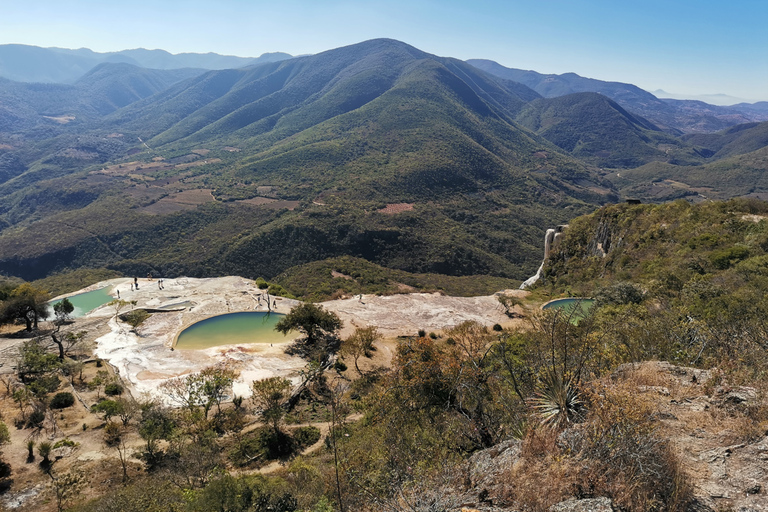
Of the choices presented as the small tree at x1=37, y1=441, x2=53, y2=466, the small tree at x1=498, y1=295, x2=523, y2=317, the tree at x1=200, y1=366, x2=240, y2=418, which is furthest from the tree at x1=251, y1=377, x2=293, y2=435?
the small tree at x1=498, y1=295, x2=523, y2=317

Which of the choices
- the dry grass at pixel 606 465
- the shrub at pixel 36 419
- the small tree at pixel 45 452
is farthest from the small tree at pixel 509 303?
the shrub at pixel 36 419

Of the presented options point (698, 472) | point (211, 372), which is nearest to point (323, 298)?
point (211, 372)

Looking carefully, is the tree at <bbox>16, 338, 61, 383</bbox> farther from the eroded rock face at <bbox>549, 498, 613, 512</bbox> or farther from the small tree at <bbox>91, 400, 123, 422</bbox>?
the eroded rock face at <bbox>549, 498, 613, 512</bbox>

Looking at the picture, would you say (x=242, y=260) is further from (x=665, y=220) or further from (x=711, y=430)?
(x=711, y=430)

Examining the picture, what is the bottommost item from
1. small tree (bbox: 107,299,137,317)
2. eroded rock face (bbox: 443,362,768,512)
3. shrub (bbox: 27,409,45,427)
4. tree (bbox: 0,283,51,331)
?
shrub (bbox: 27,409,45,427)

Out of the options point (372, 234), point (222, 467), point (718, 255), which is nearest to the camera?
point (222, 467)

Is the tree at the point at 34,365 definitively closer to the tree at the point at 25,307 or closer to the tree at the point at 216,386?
the tree at the point at 25,307
